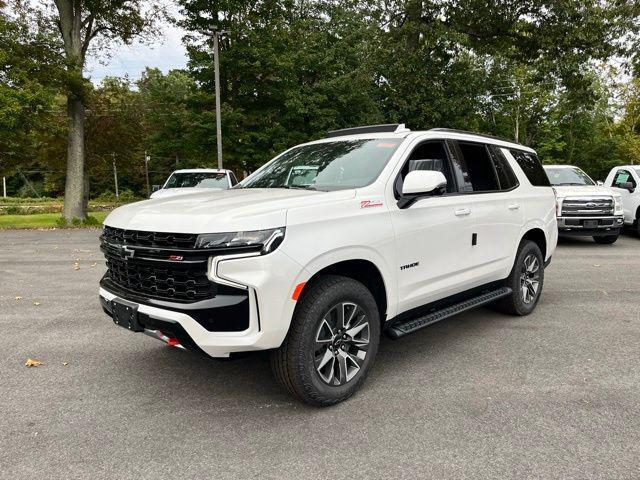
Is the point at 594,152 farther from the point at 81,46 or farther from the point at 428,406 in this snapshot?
the point at 428,406

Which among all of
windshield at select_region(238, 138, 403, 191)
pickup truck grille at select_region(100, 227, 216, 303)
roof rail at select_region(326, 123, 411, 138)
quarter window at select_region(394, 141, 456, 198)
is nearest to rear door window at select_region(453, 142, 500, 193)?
quarter window at select_region(394, 141, 456, 198)

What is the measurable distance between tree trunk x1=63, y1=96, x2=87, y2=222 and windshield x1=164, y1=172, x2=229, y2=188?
6147 mm

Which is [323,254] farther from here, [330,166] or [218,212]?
[330,166]

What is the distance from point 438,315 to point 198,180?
10520mm

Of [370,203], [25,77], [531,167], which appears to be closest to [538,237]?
[531,167]

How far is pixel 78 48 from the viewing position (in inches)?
686

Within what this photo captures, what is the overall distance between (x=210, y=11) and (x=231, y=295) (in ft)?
66.1

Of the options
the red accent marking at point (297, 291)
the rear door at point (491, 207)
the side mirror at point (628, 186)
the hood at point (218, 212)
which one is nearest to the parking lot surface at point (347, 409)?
the red accent marking at point (297, 291)

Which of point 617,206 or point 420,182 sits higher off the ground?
point 420,182

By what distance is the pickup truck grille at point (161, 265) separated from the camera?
2.90m

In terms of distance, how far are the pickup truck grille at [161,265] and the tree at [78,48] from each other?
15320 millimetres

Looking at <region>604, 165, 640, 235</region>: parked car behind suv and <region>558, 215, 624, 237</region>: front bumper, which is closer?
<region>558, 215, 624, 237</region>: front bumper

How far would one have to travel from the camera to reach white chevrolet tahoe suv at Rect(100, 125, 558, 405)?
9.39ft

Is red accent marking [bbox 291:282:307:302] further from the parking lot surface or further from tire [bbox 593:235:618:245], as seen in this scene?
tire [bbox 593:235:618:245]
